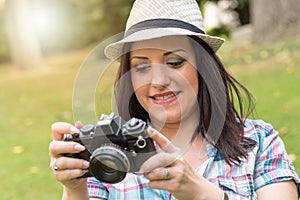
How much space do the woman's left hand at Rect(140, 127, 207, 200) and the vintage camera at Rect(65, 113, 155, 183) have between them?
0.06ft

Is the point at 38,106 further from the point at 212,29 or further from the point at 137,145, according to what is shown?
the point at 212,29

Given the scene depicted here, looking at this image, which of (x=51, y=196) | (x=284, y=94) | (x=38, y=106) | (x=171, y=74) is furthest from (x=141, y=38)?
(x=38, y=106)

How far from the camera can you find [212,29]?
36.0ft

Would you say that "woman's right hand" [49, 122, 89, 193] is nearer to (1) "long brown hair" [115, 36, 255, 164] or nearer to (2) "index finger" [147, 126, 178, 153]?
(2) "index finger" [147, 126, 178, 153]

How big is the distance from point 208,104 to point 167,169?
52 cm

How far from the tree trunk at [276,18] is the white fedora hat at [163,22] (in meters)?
4.91

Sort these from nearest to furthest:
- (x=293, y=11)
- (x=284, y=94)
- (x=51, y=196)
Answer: (x=51, y=196), (x=284, y=94), (x=293, y=11)

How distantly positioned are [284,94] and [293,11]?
6.48ft

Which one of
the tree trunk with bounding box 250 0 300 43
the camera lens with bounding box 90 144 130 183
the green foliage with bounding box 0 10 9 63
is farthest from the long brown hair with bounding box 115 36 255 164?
the green foliage with bounding box 0 10 9 63

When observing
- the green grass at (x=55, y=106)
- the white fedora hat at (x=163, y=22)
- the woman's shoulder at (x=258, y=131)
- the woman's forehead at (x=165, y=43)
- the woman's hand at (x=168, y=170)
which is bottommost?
the woman's hand at (x=168, y=170)

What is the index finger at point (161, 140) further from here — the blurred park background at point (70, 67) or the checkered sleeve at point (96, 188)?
the checkered sleeve at point (96, 188)

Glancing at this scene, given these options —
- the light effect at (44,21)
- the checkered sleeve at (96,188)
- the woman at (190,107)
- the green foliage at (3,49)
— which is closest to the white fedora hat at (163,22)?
the woman at (190,107)

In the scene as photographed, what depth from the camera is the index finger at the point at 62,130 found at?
57.7 inches

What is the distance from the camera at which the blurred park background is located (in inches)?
152
